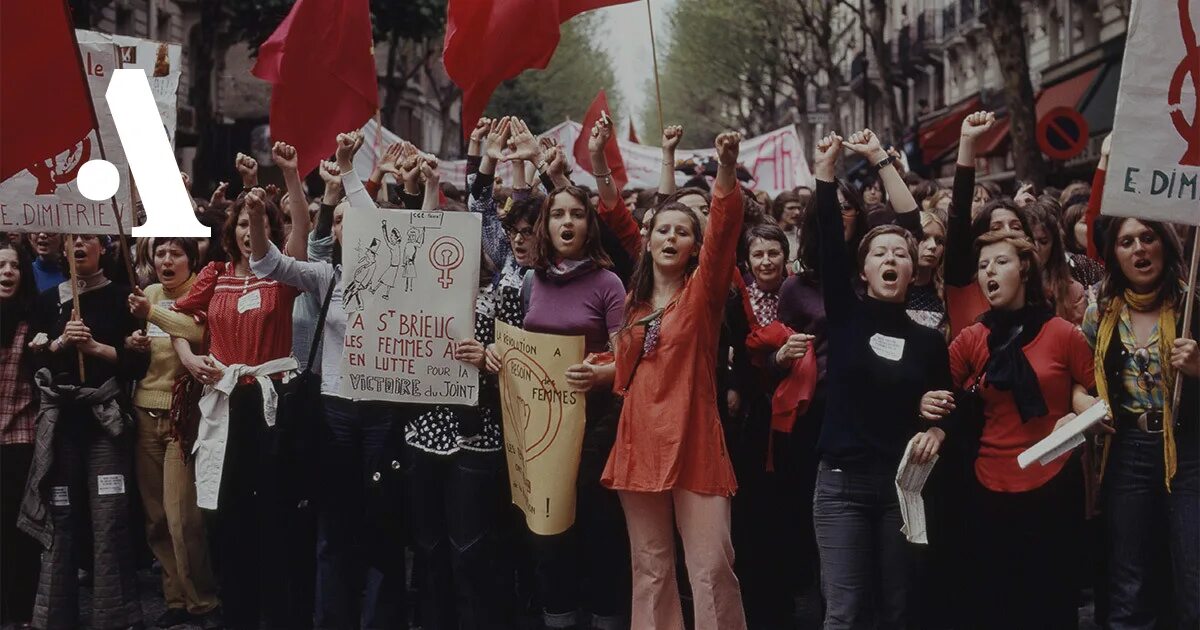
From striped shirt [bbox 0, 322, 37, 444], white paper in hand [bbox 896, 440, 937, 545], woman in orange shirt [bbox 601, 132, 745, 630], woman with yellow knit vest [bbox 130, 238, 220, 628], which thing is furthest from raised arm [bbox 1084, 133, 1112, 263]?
striped shirt [bbox 0, 322, 37, 444]

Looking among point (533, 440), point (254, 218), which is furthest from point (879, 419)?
point (254, 218)

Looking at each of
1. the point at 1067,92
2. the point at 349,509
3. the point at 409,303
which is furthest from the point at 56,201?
the point at 1067,92

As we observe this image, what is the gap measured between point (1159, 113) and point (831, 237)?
131 centimetres

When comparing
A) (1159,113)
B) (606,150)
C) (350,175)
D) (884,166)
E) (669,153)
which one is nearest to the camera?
(1159,113)

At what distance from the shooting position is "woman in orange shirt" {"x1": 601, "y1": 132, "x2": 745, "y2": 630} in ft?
17.7

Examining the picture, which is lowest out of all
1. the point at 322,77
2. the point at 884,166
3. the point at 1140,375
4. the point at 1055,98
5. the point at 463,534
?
the point at 463,534

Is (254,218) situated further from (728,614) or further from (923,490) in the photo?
(923,490)

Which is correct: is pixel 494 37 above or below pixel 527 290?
above

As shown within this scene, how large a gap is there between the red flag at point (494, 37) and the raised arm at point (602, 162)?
4.01ft

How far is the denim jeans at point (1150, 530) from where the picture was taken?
5.55m

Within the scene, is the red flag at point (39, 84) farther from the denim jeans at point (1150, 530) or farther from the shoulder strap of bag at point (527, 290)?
the denim jeans at point (1150, 530)

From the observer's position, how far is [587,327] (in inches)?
234

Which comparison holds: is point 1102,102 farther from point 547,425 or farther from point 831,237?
point 547,425

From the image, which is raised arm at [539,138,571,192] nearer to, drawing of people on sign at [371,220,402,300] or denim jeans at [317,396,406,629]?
drawing of people on sign at [371,220,402,300]
